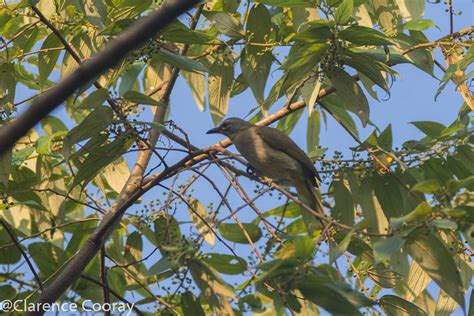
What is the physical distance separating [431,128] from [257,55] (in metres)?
1.19

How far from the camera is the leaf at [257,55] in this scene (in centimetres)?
463

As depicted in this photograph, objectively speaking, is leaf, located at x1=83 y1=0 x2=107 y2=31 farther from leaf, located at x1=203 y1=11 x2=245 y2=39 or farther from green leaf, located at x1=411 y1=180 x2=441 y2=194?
green leaf, located at x1=411 y1=180 x2=441 y2=194

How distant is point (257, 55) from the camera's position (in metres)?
4.71

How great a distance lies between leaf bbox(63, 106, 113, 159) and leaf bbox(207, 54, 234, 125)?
155 cm

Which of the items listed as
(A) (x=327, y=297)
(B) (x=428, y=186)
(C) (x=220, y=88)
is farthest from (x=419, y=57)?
(A) (x=327, y=297)

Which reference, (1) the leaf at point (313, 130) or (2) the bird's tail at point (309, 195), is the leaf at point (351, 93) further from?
(1) the leaf at point (313, 130)

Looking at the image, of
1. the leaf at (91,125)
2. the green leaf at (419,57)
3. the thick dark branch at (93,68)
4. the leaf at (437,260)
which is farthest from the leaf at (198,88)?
the thick dark branch at (93,68)

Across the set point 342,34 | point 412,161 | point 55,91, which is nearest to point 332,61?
point 342,34

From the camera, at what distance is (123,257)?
516 centimetres

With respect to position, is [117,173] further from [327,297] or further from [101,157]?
[327,297]

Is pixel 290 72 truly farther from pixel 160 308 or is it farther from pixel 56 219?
pixel 56 219

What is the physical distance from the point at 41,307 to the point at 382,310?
178cm

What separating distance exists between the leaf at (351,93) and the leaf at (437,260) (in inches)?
44.4

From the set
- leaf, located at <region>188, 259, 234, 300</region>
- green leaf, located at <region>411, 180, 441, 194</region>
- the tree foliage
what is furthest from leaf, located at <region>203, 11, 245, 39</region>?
green leaf, located at <region>411, 180, 441, 194</region>
